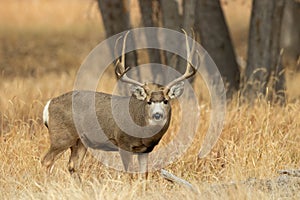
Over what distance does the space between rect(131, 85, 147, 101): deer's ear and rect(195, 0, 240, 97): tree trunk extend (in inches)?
205

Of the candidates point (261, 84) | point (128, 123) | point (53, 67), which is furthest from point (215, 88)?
point (53, 67)

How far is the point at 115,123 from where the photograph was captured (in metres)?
8.39

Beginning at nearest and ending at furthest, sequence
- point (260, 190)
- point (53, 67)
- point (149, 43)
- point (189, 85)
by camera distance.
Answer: point (260, 190) → point (189, 85) → point (149, 43) → point (53, 67)

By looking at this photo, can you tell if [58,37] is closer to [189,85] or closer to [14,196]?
[189,85]

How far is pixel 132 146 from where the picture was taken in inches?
325

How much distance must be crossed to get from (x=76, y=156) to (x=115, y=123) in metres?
0.64

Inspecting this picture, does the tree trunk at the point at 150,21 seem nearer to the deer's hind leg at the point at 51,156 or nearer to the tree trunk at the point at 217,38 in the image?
the tree trunk at the point at 217,38

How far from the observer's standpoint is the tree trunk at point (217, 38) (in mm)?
13367

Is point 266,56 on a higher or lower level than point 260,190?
higher

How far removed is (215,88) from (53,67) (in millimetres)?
11079

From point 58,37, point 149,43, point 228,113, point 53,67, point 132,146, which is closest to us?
point 132,146

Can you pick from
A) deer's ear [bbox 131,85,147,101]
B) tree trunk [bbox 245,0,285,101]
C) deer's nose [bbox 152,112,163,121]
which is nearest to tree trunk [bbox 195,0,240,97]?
tree trunk [bbox 245,0,285,101]

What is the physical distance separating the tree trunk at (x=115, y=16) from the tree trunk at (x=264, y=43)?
66.6 inches

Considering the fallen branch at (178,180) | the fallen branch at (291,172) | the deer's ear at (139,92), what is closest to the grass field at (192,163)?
the fallen branch at (178,180)
